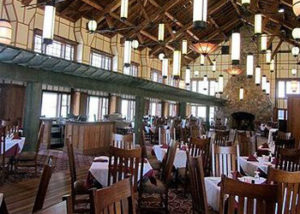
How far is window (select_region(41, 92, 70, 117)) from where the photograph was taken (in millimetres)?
10094

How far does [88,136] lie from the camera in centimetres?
767

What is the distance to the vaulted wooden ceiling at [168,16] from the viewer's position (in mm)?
9938

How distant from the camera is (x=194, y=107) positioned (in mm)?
20375

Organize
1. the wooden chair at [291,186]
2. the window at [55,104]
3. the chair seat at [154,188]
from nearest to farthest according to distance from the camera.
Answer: the wooden chair at [291,186] < the chair seat at [154,188] < the window at [55,104]

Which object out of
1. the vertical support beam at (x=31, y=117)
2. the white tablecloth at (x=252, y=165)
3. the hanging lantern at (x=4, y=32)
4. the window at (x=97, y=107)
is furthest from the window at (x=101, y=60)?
the white tablecloth at (x=252, y=165)

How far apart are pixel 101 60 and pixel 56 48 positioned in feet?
8.34

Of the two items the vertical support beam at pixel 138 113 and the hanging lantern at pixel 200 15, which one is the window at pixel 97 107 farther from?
the hanging lantern at pixel 200 15

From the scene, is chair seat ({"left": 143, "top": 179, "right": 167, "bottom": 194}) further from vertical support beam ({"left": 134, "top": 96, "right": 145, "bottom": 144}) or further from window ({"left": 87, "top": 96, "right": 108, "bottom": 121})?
window ({"left": 87, "top": 96, "right": 108, "bottom": 121})

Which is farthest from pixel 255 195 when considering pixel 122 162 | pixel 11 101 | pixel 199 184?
pixel 11 101

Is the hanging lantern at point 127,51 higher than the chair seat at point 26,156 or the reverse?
higher

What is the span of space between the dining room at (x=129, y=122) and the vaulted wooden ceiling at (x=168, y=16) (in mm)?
71

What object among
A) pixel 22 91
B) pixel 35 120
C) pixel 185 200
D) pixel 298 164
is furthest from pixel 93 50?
pixel 298 164

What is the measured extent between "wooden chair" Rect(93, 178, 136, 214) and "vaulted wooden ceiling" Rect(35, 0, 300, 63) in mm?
5880

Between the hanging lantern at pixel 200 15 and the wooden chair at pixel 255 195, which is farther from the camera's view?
the hanging lantern at pixel 200 15
